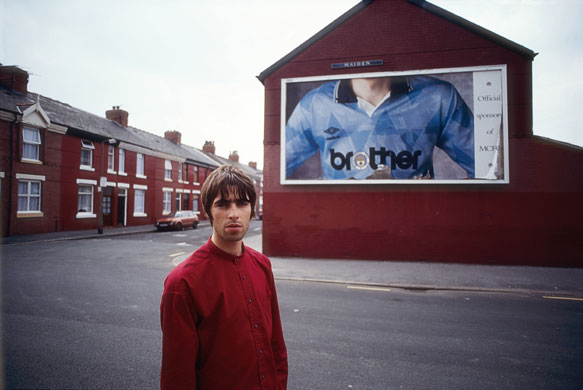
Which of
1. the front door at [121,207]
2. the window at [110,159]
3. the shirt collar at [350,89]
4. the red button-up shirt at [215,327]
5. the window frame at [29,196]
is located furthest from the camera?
the front door at [121,207]

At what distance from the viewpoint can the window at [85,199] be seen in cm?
2068

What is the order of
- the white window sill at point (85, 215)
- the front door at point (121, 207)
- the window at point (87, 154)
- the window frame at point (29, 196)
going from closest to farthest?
the window frame at point (29, 196) → the white window sill at point (85, 215) → the window at point (87, 154) → the front door at point (121, 207)

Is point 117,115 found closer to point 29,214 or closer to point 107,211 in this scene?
point 107,211

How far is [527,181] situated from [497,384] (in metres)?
9.41

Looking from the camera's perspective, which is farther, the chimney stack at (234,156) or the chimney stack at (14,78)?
the chimney stack at (234,156)

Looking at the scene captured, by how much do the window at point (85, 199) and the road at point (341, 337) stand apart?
15.5m

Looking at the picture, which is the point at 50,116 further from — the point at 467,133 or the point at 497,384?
the point at 497,384

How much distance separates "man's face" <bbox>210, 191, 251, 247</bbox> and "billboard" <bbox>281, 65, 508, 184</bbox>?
9.84 metres

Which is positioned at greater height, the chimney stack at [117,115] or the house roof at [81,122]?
the chimney stack at [117,115]

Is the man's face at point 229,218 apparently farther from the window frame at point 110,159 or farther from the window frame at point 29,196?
the window frame at point 110,159

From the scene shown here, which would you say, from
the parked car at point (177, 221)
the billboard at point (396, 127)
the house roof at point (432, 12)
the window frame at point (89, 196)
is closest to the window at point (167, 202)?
the parked car at point (177, 221)

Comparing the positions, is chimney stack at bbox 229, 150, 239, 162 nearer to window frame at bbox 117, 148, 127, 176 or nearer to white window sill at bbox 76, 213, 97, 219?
window frame at bbox 117, 148, 127, 176

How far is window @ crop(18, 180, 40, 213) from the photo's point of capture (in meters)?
17.0

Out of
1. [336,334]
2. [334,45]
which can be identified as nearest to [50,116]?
[334,45]
